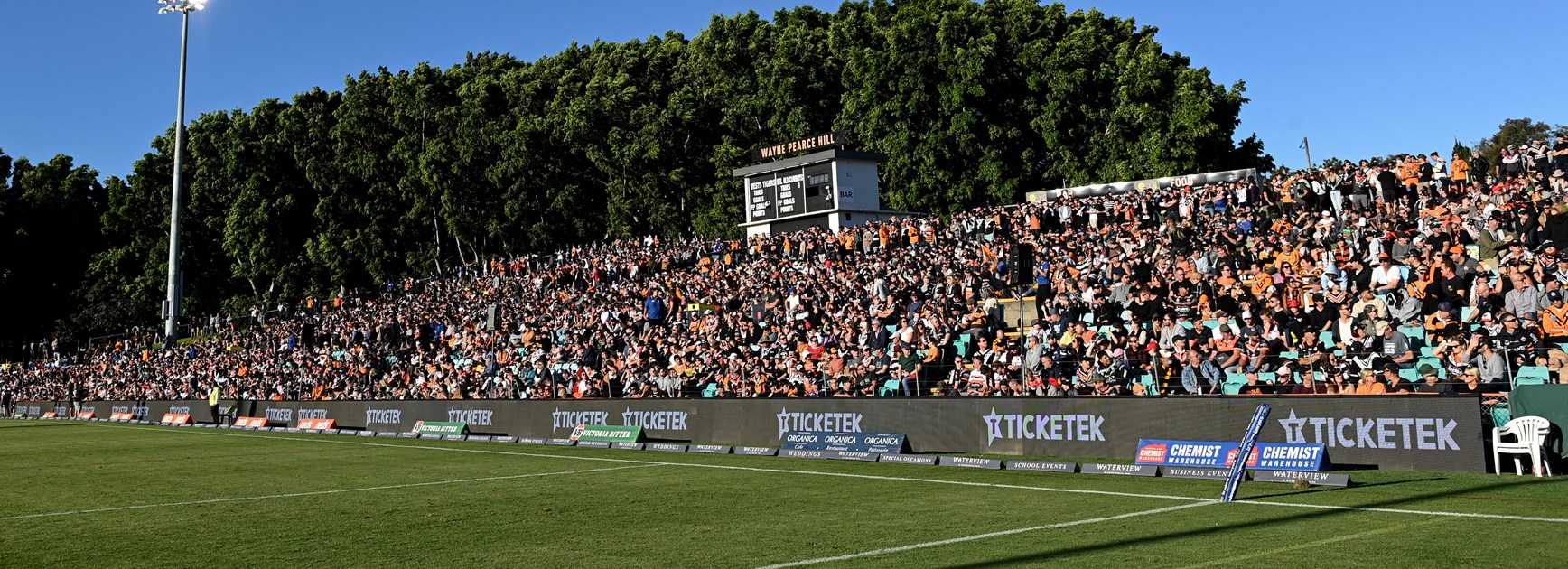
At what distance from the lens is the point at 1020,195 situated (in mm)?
54094

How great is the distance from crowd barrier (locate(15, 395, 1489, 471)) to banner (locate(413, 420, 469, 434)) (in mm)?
315

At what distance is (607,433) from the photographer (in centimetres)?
2538

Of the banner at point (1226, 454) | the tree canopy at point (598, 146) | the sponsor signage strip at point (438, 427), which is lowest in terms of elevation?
the banner at point (1226, 454)

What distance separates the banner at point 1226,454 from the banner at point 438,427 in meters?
18.7

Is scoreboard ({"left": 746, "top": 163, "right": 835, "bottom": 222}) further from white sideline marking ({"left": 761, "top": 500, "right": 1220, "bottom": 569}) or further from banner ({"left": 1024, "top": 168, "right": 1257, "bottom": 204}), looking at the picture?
white sideline marking ({"left": 761, "top": 500, "right": 1220, "bottom": 569})

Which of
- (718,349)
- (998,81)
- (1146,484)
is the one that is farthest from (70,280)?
(1146,484)

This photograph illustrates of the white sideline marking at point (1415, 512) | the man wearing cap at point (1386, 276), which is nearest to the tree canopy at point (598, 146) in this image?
the man wearing cap at point (1386, 276)

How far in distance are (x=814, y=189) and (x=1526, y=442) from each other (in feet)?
96.4

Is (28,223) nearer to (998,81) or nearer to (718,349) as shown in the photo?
(998,81)

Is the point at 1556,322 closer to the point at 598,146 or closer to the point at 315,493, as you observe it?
the point at 315,493

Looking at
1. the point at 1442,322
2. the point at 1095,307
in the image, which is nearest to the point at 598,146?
the point at 1095,307

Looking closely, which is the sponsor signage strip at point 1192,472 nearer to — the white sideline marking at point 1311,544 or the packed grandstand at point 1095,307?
the packed grandstand at point 1095,307

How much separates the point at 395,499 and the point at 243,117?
237 ft

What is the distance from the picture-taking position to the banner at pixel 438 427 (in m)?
29.6
